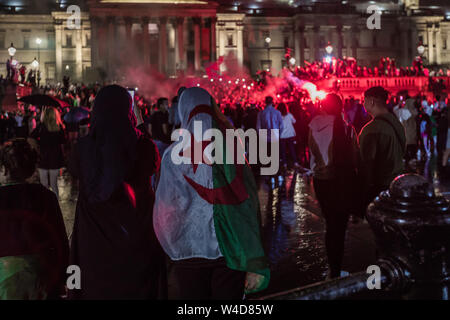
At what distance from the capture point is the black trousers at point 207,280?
3088mm

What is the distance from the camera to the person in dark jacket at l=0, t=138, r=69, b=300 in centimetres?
303

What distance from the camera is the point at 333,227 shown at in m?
5.30

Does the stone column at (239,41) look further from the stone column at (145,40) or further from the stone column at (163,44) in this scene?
the stone column at (145,40)

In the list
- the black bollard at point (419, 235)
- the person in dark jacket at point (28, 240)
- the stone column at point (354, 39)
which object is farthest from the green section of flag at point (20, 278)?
the stone column at point (354, 39)

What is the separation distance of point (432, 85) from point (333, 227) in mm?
30925

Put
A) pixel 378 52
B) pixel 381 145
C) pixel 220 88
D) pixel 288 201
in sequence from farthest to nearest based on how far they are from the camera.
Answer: pixel 378 52, pixel 220 88, pixel 288 201, pixel 381 145

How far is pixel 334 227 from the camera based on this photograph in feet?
17.4

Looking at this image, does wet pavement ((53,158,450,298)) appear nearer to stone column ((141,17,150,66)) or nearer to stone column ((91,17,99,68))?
stone column ((91,17,99,68))

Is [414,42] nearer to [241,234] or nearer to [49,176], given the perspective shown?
[49,176]

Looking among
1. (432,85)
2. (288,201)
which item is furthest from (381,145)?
(432,85)

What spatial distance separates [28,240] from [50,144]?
18.7 ft

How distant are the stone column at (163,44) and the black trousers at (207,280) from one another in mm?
68426
